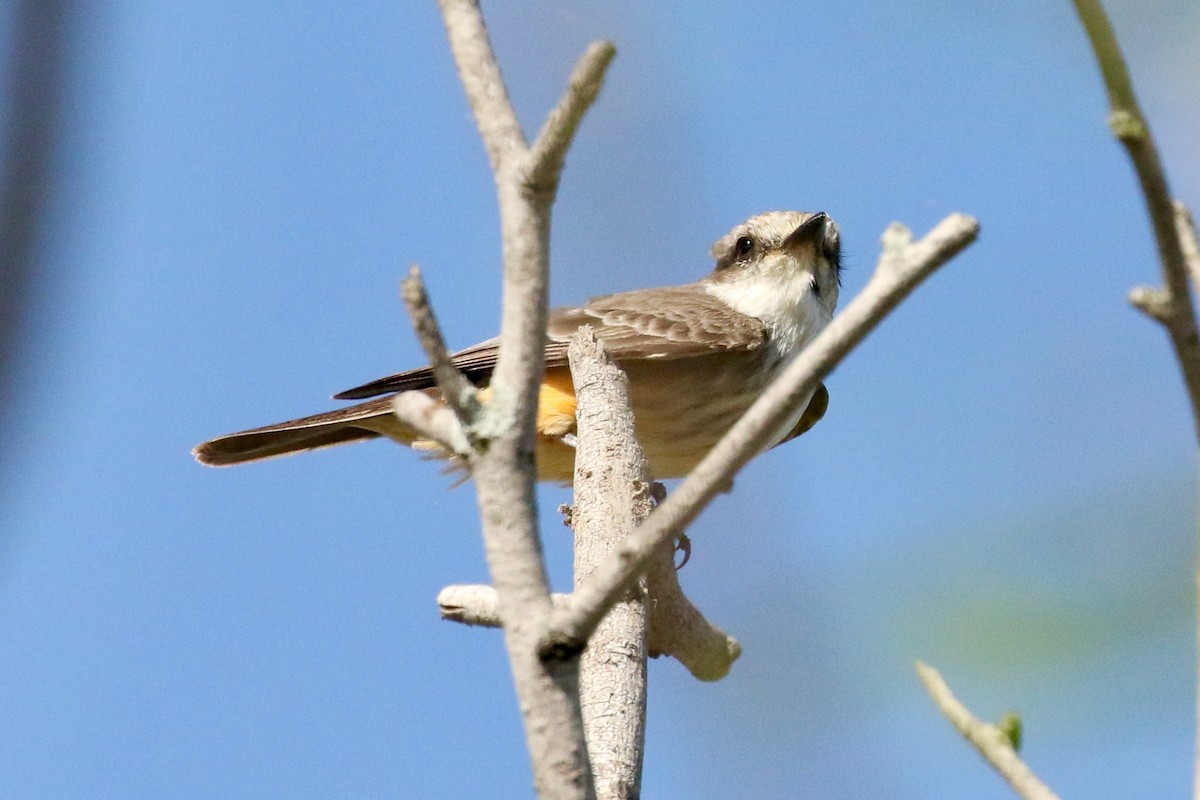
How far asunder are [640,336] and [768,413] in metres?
4.93

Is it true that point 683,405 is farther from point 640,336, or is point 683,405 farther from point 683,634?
point 683,634

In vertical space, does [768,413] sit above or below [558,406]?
below

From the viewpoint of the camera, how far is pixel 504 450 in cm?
193

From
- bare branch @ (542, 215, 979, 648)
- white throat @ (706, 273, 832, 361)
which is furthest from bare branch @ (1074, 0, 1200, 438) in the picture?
white throat @ (706, 273, 832, 361)

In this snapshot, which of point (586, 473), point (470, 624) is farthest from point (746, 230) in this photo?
point (470, 624)

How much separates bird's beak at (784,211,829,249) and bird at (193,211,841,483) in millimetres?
404

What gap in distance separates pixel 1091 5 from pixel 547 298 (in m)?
0.83

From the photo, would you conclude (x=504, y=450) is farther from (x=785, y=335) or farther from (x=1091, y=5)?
(x=785, y=335)

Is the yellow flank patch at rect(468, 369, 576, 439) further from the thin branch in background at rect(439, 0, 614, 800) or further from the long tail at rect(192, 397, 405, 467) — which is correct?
the thin branch in background at rect(439, 0, 614, 800)

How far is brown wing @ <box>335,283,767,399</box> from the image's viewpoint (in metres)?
6.60

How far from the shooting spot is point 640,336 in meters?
6.74

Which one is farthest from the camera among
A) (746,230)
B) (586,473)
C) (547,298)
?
(746,230)

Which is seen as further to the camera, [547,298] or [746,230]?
[746,230]

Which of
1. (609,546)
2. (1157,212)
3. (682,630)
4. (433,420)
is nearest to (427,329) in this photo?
(433,420)
